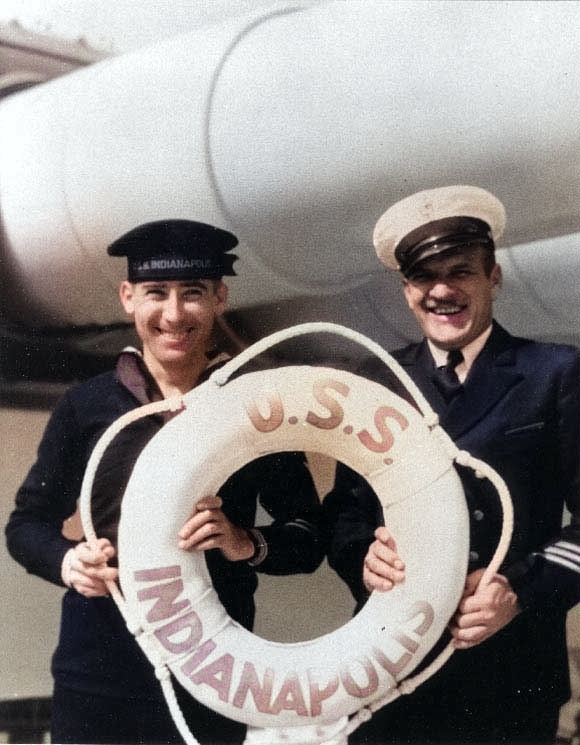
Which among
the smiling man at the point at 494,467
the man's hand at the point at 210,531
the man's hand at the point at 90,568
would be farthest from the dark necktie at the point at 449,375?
the man's hand at the point at 90,568

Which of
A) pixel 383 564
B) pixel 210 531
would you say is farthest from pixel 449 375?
pixel 210 531

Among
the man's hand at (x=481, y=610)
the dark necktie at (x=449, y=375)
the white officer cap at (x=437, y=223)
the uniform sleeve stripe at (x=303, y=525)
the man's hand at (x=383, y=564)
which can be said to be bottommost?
the man's hand at (x=481, y=610)

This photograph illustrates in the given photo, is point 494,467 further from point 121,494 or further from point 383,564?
point 121,494

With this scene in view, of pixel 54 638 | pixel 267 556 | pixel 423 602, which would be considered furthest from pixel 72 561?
pixel 423 602

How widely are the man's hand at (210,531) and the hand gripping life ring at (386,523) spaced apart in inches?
0.7

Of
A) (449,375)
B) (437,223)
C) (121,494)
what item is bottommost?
(121,494)

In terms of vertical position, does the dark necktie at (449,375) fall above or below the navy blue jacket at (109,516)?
above

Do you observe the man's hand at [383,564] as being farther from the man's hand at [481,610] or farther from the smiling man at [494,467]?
the man's hand at [481,610]

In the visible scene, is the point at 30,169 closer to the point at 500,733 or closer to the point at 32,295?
the point at 32,295

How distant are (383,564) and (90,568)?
0.50 m

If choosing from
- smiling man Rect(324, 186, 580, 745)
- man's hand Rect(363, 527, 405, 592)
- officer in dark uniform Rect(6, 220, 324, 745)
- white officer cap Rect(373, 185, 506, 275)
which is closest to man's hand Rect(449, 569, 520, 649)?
smiling man Rect(324, 186, 580, 745)

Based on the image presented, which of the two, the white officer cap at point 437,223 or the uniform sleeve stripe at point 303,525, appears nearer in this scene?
the white officer cap at point 437,223

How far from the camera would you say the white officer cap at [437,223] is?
1551 mm

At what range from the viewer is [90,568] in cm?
166
